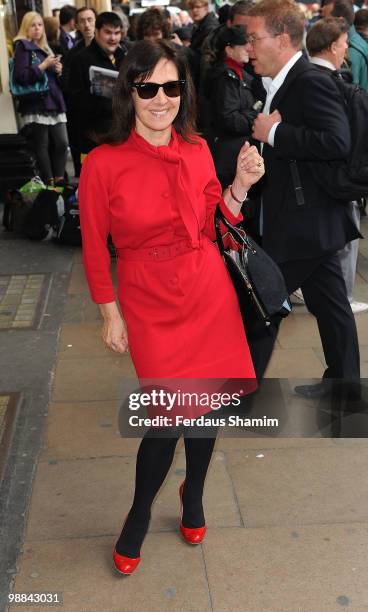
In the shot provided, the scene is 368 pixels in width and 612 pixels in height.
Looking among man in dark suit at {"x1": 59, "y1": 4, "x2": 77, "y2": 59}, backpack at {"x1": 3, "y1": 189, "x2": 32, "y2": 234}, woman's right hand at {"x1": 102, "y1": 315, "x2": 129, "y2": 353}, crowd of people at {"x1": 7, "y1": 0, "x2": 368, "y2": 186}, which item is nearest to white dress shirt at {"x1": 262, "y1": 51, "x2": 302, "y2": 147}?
crowd of people at {"x1": 7, "y1": 0, "x2": 368, "y2": 186}

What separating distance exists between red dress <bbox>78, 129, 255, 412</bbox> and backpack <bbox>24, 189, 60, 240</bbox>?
4.97m

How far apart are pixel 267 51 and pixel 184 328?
5.45 feet

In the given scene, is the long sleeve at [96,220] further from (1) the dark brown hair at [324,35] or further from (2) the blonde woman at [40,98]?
(2) the blonde woman at [40,98]

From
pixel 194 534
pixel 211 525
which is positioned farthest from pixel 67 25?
pixel 194 534

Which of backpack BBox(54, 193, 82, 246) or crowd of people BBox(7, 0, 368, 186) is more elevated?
crowd of people BBox(7, 0, 368, 186)

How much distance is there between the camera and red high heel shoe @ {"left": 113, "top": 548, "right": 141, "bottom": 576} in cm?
305

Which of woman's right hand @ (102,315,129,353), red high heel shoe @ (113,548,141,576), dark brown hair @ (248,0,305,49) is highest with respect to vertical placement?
dark brown hair @ (248,0,305,49)

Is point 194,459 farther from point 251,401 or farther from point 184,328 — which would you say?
point 251,401

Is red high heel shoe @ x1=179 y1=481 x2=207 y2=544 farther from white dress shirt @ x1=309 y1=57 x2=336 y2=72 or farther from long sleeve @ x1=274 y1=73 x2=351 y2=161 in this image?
white dress shirt @ x1=309 y1=57 x2=336 y2=72

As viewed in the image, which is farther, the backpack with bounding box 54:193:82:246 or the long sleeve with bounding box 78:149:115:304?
the backpack with bounding box 54:193:82:246

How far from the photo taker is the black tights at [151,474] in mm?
2992

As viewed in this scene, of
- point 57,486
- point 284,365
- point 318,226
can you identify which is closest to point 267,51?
point 318,226

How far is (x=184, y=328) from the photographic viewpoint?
2.96 m

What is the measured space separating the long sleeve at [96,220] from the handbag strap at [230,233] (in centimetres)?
45
